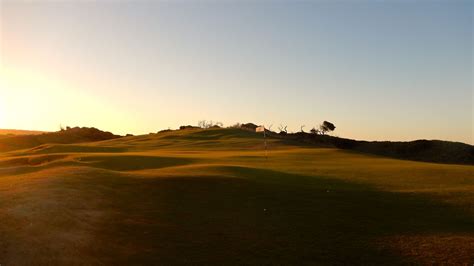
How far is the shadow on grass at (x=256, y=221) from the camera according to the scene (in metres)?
11.8

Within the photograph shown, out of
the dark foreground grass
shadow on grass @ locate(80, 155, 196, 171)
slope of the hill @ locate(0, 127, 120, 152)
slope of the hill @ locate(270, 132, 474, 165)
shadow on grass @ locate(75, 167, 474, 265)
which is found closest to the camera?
the dark foreground grass

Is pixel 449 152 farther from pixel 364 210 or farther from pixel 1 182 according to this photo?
pixel 1 182

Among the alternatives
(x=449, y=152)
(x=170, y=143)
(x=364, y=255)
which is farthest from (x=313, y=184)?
(x=449, y=152)

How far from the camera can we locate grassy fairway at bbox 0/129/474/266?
11672 millimetres

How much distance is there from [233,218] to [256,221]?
795 mm

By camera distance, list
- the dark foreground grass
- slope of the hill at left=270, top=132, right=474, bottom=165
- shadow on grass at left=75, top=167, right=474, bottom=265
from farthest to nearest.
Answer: slope of the hill at left=270, top=132, right=474, bottom=165 → shadow on grass at left=75, top=167, right=474, bottom=265 → the dark foreground grass

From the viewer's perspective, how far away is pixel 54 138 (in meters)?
75.9

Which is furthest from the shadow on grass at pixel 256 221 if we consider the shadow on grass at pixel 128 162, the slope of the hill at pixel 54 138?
the slope of the hill at pixel 54 138

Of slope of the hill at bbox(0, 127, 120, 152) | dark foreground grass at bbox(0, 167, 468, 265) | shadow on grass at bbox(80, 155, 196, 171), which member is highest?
slope of the hill at bbox(0, 127, 120, 152)

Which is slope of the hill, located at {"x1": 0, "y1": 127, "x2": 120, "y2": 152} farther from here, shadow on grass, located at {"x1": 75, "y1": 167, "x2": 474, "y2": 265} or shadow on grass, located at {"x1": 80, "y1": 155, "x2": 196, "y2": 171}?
shadow on grass, located at {"x1": 75, "y1": 167, "x2": 474, "y2": 265}

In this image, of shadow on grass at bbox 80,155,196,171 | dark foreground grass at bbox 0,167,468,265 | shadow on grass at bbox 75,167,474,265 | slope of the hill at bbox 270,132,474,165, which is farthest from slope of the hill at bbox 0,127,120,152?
shadow on grass at bbox 75,167,474,265

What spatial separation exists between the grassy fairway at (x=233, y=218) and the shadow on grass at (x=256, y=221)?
4cm

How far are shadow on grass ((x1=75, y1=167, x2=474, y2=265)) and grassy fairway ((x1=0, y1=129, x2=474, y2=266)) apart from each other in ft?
0.12

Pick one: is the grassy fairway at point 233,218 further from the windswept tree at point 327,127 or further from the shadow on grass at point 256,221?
the windswept tree at point 327,127
